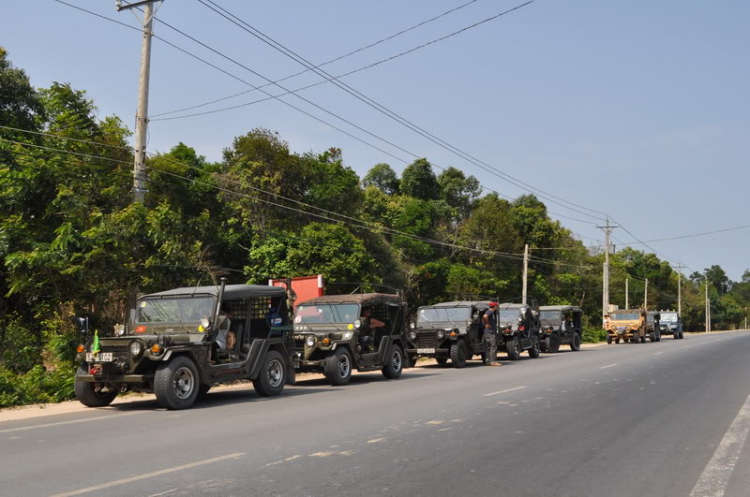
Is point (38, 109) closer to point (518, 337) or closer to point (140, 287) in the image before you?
point (140, 287)

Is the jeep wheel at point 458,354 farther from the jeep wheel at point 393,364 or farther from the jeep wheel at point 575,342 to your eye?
the jeep wheel at point 575,342

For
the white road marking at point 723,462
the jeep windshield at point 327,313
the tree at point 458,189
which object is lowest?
the white road marking at point 723,462

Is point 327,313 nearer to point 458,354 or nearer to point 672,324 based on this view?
point 458,354

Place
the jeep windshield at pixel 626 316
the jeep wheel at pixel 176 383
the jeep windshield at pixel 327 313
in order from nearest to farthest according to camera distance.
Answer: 1. the jeep wheel at pixel 176 383
2. the jeep windshield at pixel 327 313
3. the jeep windshield at pixel 626 316

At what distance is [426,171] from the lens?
58.7 meters

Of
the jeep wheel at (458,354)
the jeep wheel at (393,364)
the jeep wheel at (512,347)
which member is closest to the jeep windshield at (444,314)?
the jeep wheel at (458,354)

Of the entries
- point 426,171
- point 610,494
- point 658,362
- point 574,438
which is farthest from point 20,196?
point 426,171

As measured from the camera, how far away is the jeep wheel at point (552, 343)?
32.1 m

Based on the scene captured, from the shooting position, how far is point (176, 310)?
13.0m

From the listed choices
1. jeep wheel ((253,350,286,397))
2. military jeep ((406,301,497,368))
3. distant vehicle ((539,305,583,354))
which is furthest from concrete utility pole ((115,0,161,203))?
distant vehicle ((539,305,583,354))

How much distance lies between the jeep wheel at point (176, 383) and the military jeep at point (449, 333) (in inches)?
449

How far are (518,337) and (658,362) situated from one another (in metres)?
5.24

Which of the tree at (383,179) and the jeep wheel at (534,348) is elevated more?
the tree at (383,179)

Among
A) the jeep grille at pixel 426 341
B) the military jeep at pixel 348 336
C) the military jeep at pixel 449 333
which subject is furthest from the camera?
the jeep grille at pixel 426 341
